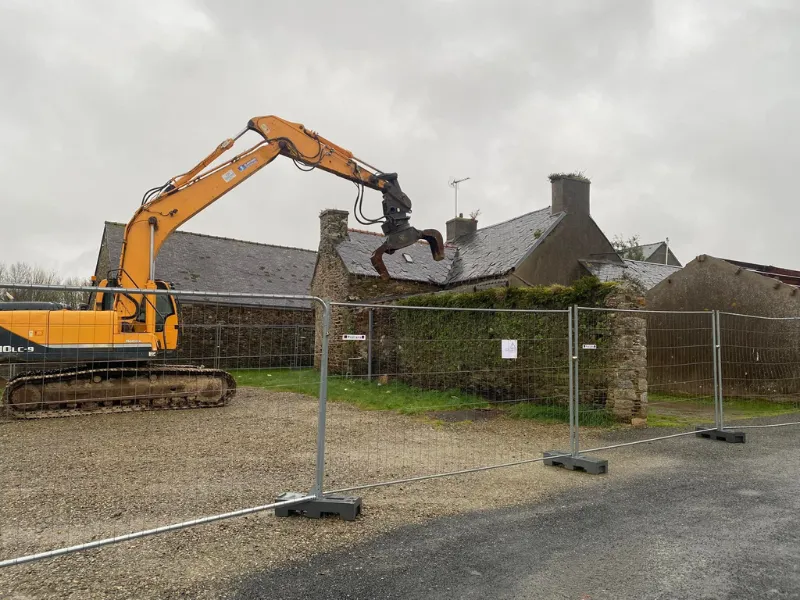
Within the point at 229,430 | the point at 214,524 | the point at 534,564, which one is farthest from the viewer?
the point at 229,430

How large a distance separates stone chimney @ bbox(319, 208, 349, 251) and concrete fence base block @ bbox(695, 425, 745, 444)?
14650mm

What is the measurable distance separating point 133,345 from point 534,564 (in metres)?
8.45

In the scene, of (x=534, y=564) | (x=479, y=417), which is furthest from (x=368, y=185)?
(x=534, y=564)

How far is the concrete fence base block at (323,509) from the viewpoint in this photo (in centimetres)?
498

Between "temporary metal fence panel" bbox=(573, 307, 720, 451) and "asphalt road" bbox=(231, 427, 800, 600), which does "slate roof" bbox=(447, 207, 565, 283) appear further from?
"asphalt road" bbox=(231, 427, 800, 600)

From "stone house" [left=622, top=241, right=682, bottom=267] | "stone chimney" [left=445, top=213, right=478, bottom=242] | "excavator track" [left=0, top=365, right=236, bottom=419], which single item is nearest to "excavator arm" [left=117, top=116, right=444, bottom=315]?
"excavator track" [left=0, top=365, right=236, bottom=419]

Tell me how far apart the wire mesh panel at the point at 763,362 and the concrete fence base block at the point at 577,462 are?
754 centimetres

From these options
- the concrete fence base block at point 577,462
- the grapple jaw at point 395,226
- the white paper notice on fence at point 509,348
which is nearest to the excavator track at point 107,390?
the grapple jaw at point 395,226

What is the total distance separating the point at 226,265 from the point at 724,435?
23286 mm

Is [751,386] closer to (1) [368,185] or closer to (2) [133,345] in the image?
(1) [368,185]

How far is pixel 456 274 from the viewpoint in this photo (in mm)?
20625

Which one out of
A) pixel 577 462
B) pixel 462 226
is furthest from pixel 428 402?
pixel 462 226

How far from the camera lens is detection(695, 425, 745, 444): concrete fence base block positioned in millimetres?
8734

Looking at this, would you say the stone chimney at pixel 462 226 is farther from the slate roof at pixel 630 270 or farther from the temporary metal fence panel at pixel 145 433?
the temporary metal fence panel at pixel 145 433
